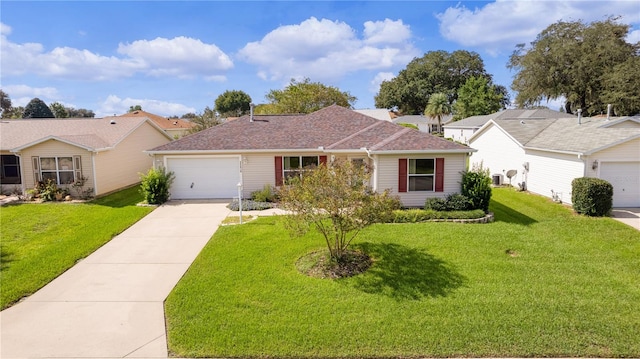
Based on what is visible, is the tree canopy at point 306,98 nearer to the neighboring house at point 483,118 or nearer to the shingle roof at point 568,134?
the neighboring house at point 483,118

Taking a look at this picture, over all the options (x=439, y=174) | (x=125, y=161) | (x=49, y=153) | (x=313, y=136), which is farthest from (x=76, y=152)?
(x=439, y=174)

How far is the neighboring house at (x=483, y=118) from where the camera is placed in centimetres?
3451

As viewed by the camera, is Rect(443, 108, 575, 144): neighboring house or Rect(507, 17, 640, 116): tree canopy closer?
Rect(507, 17, 640, 116): tree canopy

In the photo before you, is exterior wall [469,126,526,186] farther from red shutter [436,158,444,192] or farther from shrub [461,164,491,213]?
red shutter [436,158,444,192]

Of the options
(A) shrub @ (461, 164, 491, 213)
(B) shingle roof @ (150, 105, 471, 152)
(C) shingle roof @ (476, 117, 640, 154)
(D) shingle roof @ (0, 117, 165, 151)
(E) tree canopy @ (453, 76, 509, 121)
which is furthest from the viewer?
(E) tree canopy @ (453, 76, 509, 121)

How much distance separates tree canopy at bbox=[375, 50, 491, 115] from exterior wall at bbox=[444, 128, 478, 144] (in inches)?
1170

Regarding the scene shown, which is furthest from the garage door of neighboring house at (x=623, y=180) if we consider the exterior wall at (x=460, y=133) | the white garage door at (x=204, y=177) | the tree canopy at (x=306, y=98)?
the tree canopy at (x=306, y=98)

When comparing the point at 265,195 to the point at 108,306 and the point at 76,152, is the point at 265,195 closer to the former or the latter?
the point at 76,152

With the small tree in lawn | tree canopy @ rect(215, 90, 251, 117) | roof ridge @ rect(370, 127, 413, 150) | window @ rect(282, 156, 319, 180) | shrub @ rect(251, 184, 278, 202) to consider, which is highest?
tree canopy @ rect(215, 90, 251, 117)

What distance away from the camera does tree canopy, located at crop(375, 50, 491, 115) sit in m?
76.5

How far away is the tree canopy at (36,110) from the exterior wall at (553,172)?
203 ft

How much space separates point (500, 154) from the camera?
23.2 meters

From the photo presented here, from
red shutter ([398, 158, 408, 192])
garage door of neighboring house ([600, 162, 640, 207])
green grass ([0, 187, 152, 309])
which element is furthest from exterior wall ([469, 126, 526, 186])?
green grass ([0, 187, 152, 309])

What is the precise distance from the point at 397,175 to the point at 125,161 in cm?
1598
